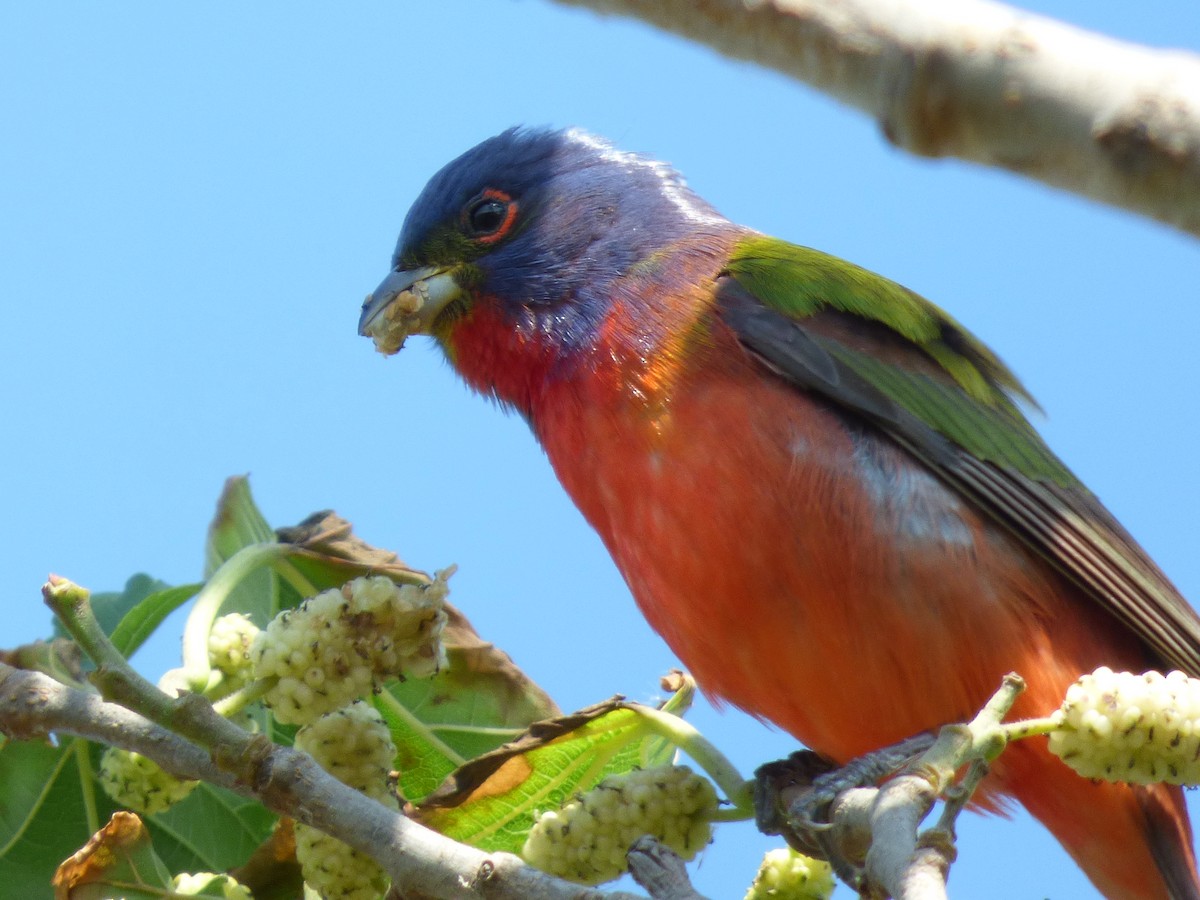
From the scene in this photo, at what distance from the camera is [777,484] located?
4102mm

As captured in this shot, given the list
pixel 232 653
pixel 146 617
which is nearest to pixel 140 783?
pixel 232 653

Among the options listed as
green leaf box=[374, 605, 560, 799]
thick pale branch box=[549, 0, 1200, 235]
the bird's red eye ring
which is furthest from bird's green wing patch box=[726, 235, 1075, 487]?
thick pale branch box=[549, 0, 1200, 235]

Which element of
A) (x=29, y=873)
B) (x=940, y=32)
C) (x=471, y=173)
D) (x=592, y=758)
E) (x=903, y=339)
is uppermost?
(x=471, y=173)

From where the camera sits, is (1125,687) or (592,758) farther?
(592,758)

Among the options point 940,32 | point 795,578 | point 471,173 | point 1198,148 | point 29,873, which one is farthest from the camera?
point 471,173

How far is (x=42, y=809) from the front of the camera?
3635 mm

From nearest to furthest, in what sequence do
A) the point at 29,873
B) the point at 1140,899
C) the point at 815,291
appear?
1. the point at 29,873
2. the point at 1140,899
3. the point at 815,291

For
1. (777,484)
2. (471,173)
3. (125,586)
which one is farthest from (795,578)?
(471,173)

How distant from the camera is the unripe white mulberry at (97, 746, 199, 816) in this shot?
3.01 m

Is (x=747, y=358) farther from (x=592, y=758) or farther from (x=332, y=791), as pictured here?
(x=332, y=791)

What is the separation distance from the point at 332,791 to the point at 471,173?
137 inches

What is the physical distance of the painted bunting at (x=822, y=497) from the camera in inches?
160

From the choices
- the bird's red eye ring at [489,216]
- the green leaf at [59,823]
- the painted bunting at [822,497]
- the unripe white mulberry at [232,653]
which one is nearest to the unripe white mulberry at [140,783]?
the unripe white mulberry at [232,653]

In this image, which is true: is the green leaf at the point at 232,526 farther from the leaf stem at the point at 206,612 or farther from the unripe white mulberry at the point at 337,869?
the unripe white mulberry at the point at 337,869
